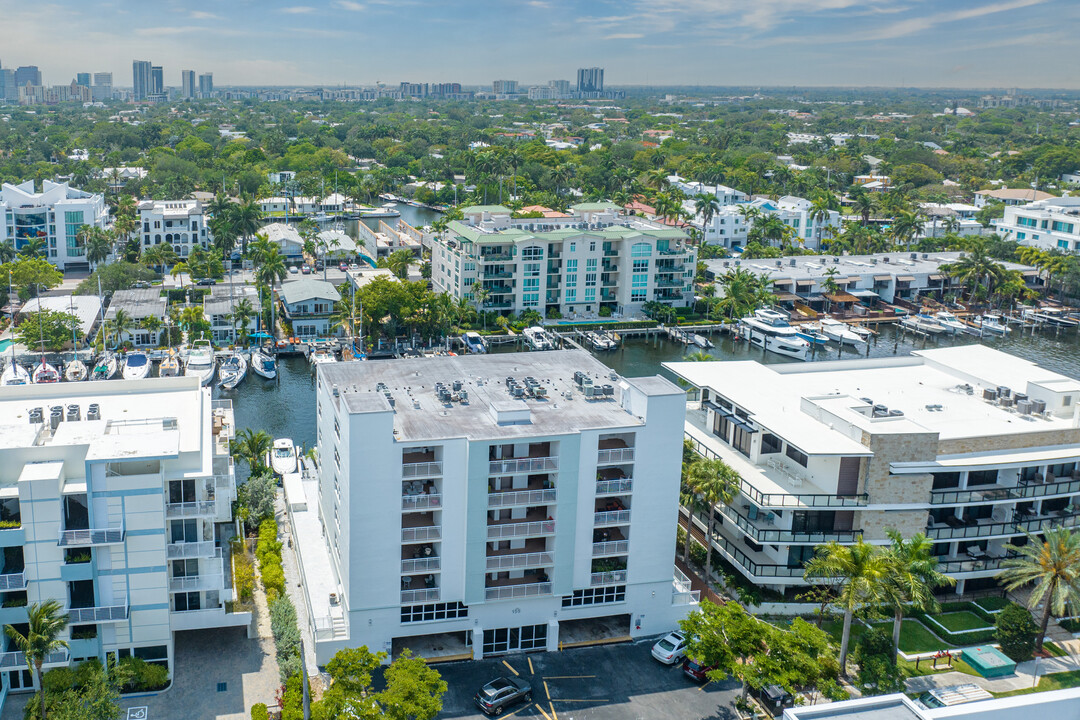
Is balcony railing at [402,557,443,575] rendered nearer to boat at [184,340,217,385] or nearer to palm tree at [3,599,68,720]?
palm tree at [3,599,68,720]

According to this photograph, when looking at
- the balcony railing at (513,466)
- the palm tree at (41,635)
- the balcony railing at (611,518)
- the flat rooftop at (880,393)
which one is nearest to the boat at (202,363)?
the flat rooftop at (880,393)

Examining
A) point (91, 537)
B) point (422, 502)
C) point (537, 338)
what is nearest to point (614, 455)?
point (422, 502)

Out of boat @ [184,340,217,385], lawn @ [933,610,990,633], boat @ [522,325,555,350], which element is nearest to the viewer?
lawn @ [933,610,990,633]

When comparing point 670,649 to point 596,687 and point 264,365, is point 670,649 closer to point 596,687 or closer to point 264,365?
point 596,687

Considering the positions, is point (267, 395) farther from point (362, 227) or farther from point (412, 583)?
point (362, 227)

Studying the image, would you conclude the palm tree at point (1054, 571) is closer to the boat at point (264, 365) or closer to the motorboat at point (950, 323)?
the boat at point (264, 365)

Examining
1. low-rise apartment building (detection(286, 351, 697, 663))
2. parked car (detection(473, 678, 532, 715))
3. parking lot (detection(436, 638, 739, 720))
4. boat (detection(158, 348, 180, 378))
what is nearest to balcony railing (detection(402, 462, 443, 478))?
low-rise apartment building (detection(286, 351, 697, 663))

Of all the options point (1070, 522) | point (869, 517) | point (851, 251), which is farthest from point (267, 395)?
point (851, 251)
